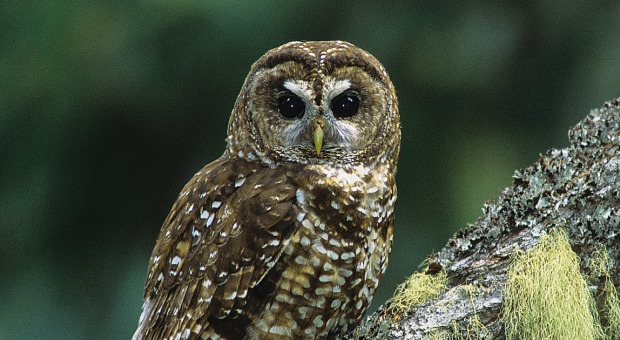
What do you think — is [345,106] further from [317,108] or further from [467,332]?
[467,332]

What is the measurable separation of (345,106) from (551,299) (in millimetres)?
981

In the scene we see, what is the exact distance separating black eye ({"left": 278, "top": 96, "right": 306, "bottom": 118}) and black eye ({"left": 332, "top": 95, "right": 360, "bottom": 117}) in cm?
12

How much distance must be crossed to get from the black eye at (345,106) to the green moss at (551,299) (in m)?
0.82

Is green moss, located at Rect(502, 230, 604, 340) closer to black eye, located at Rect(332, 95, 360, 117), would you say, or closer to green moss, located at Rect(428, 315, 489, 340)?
green moss, located at Rect(428, 315, 489, 340)

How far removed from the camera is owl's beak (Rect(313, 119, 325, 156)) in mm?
2184

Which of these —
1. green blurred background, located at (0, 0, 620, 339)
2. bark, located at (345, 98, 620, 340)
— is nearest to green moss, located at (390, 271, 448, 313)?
bark, located at (345, 98, 620, 340)

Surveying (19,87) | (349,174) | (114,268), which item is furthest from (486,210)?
(19,87)

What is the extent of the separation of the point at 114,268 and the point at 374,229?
76.9 inches

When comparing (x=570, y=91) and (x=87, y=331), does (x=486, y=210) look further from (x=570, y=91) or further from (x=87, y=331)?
(x=87, y=331)

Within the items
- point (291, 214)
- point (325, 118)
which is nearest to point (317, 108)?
point (325, 118)

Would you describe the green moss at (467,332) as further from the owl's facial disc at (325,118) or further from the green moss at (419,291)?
the owl's facial disc at (325,118)

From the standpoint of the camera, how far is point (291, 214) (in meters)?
2.17

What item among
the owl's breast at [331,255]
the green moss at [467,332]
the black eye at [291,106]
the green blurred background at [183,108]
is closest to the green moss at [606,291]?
the green moss at [467,332]

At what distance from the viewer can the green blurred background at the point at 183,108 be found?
346 cm
